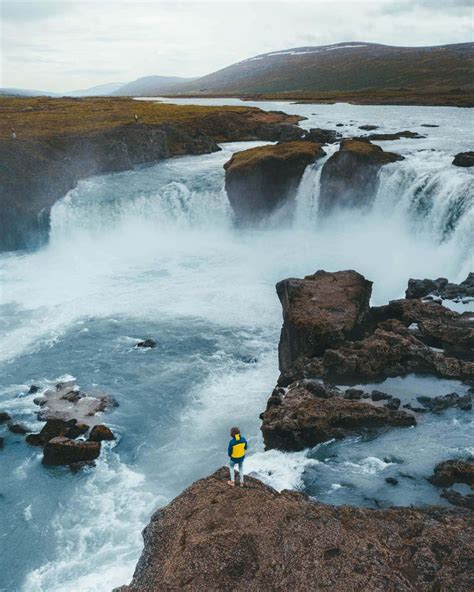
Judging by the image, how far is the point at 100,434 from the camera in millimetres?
30672

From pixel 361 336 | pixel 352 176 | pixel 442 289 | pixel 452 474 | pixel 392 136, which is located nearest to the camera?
pixel 452 474

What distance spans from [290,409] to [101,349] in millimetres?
19500

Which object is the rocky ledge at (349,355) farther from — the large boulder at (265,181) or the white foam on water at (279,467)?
the large boulder at (265,181)

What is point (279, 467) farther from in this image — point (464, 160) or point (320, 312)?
point (464, 160)

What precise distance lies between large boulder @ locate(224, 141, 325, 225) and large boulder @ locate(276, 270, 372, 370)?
26.5m

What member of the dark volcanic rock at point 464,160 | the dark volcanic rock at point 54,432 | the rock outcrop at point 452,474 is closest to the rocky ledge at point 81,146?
the dark volcanic rock at point 464,160

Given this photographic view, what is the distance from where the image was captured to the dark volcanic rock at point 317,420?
1022 inches

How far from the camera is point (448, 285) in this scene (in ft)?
137

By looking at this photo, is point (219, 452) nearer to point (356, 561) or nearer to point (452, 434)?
point (452, 434)

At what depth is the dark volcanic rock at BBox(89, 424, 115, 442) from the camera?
30547mm

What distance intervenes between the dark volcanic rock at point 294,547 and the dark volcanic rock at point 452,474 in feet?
12.0

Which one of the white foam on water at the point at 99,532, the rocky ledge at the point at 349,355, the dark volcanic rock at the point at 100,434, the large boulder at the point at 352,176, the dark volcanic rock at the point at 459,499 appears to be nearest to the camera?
the dark volcanic rock at the point at 459,499

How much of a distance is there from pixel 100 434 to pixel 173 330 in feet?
47.6

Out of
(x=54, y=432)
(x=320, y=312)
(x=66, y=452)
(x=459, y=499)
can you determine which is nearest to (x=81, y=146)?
(x=320, y=312)
